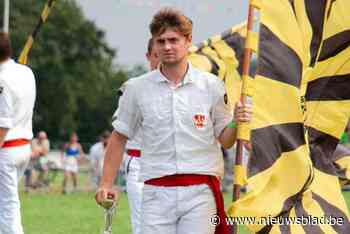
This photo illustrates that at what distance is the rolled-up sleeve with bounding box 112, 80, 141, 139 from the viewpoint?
7.20 m

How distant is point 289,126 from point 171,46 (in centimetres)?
99

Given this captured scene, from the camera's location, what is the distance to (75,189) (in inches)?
1172

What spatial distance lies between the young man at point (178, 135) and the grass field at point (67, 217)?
7.51 meters

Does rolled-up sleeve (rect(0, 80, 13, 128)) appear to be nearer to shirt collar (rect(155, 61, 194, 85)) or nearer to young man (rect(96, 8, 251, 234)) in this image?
young man (rect(96, 8, 251, 234))

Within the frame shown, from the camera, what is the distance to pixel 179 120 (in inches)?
277

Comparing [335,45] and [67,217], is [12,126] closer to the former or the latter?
[335,45]

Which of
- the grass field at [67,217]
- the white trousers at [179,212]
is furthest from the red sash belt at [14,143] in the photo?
the grass field at [67,217]

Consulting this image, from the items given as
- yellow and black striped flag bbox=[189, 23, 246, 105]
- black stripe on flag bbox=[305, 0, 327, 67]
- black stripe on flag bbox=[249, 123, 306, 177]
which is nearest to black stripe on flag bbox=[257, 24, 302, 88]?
black stripe on flag bbox=[249, 123, 306, 177]

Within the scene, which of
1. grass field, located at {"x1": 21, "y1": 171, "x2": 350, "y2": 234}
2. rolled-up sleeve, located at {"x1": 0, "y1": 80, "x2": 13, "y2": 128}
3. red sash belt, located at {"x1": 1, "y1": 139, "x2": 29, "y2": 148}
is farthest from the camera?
grass field, located at {"x1": 21, "y1": 171, "x2": 350, "y2": 234}

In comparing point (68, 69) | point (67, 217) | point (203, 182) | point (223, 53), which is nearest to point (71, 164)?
point (67, 217)

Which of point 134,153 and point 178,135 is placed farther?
point 134,153

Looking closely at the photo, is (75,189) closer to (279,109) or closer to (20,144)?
(20,144)

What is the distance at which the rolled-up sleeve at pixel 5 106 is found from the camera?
31.4ft

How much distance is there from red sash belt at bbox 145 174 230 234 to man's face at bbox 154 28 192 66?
0.73 metres
